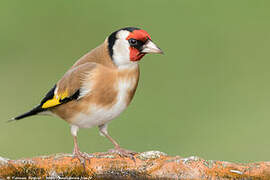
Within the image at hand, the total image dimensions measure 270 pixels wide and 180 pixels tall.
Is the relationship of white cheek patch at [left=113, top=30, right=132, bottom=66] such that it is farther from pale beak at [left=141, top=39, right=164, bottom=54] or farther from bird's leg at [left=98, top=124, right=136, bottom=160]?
bird's leg at [left=98, top=124, right=136, bottom=160]

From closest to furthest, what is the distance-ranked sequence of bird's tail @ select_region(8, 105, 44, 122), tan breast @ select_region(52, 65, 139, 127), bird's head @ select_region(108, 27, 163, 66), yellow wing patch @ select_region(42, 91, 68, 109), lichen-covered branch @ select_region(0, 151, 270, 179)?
lichen-covered branch @ select_region(0, 151, 270, 179) → bird's head @ select_region(108, 27, 163, 66) → tan breast @ select_region(52, 65, 139, 127) → yellow wing patch @ select_region(42, 91, 68, 109) → bird's tail @ select_region(8, 105, 44, 122)

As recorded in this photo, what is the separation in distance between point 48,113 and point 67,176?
89cm

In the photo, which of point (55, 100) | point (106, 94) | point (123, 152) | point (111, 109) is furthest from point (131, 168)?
point (55, 100)

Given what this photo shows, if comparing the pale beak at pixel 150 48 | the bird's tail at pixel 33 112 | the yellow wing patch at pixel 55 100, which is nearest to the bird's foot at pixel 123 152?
the yellow wing patch at pixel 55 100

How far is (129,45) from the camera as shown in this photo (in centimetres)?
395

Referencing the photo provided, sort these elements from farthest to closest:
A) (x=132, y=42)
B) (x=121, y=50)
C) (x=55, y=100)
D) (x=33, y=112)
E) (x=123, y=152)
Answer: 1. (x=33, y=112)
2. (x=55, y=100)
3. (x=123, y=152)
4. (x=121, y=50)
5. (x=132, y=42)

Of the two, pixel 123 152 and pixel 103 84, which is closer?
pixel 103 84

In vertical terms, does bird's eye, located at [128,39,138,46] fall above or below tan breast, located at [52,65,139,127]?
above

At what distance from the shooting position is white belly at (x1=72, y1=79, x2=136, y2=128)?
412 centimetres

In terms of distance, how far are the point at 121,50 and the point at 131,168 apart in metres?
1.06

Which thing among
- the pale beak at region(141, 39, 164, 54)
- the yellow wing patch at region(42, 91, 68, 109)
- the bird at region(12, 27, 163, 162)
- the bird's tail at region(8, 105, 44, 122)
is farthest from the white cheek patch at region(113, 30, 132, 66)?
the bird's tail at region(8, 105, 44, 122)

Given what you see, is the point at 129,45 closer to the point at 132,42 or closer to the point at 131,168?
the point at 132,42

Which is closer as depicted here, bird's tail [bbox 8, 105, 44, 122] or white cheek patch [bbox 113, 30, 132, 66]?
white cheek patch [bbox 113, 30, 132, 66]

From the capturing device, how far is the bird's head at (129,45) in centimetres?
388
